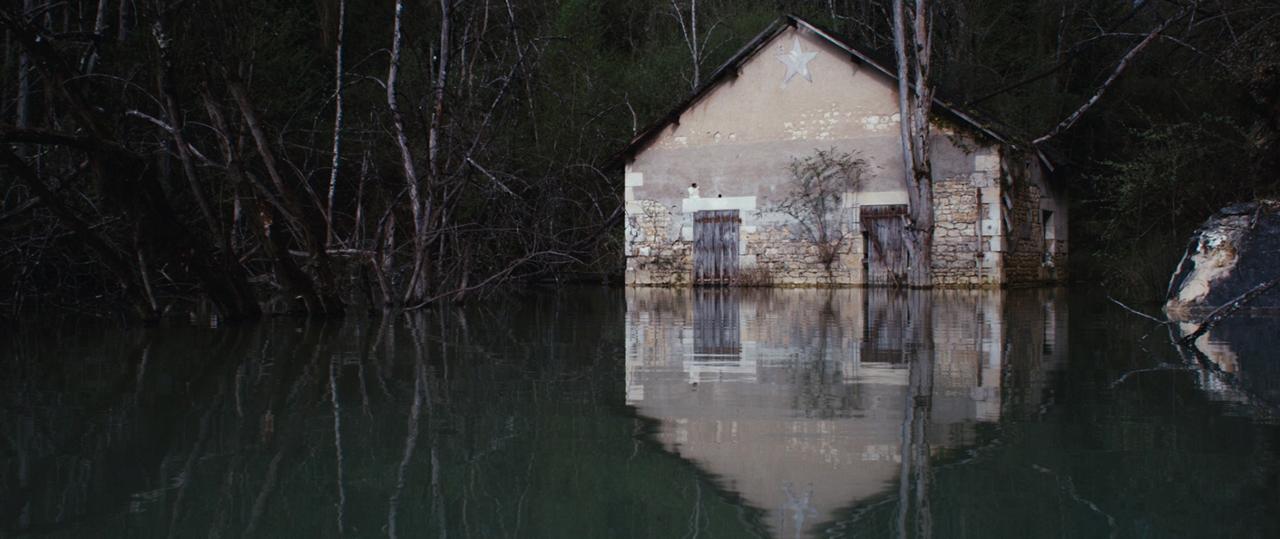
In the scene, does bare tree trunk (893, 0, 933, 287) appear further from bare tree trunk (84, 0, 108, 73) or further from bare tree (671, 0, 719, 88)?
bare tree trunk (84, 0, 108, 73)

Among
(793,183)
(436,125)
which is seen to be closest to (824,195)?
(793,183)

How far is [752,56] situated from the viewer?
1902 centimetres

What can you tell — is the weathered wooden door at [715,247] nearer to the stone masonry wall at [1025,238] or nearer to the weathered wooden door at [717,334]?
the stone masonry wall at [1025,238]

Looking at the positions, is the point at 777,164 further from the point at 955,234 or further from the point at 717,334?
the point at 717,334

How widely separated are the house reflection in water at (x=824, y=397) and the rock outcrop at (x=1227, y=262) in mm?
1821

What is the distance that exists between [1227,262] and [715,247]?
11.7m

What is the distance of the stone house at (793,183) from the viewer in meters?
17.8

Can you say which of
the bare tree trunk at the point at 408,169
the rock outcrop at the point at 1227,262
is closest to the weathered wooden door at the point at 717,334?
the bare tree trunk at the point at 408,169

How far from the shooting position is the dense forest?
7.27 m

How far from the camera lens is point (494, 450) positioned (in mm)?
2713

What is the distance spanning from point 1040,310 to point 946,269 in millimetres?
8092

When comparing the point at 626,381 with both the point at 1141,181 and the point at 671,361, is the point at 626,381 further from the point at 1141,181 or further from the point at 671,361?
the point at 1141,181

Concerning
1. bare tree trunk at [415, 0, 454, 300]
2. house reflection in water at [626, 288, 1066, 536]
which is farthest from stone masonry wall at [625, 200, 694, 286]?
house reflection in water at [626, 288, 1066, 536]

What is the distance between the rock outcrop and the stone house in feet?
27.4
